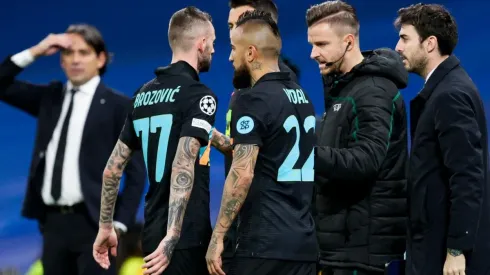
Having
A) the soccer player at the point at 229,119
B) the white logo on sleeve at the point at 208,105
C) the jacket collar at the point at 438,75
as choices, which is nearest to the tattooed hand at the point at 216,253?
the soccer player at the point at 229,119

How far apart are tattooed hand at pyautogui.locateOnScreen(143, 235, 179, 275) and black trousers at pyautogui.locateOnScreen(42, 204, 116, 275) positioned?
37.2 inches

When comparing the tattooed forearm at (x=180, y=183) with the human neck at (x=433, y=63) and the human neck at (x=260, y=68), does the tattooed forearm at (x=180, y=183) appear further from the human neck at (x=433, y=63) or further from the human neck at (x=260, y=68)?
the human neck at (x=433, y=63)

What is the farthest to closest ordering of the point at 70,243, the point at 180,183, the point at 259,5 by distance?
the point at 259,5, the point at 70,243, the point at 180,183

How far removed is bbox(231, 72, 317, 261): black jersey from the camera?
304 cm

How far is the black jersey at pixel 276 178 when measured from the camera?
3.04m

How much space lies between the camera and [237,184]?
118 inches

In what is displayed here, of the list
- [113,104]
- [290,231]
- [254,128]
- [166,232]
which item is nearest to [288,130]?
[254,128]

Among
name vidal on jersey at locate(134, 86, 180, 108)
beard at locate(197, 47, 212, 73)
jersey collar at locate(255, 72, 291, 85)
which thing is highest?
beard at locate(197, 47, 212, 73)

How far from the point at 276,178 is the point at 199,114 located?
0.39m

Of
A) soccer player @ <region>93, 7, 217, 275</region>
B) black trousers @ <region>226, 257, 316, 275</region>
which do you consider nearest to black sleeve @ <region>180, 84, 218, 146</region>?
soccer player @ <region>93, 7, 217, 275</region>

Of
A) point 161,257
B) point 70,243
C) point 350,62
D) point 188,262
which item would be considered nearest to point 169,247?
point 161,257

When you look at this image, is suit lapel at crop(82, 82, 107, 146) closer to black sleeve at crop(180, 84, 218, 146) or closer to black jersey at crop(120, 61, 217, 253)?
black jersey at crop(120, 61, 217, 253)

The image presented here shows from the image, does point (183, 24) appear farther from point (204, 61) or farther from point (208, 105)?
point (208, 105)

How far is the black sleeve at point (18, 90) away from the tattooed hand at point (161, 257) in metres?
1.44
